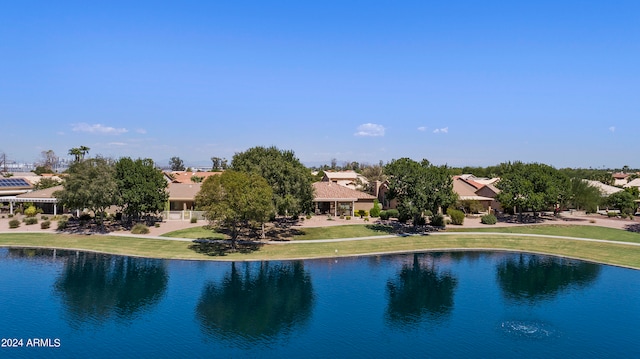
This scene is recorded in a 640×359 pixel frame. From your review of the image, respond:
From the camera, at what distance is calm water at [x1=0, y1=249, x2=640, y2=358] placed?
27.1 m

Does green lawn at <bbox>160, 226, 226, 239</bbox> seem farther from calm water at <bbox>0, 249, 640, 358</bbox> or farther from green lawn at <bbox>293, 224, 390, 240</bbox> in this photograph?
green lawn at <bbox>293, 224, 390, 240</bbox>

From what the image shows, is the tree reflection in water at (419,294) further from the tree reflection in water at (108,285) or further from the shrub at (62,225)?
the shrub at (62,225)

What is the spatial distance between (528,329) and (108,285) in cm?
3597

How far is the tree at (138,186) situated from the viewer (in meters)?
59.2

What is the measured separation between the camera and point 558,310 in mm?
34219

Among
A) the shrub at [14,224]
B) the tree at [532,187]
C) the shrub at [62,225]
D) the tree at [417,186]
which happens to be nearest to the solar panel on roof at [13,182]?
the shrub at [14,224]

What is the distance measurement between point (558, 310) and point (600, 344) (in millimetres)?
Answer: 6518

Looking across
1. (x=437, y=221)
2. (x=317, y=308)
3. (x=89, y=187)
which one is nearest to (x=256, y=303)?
(x=317, y=308)

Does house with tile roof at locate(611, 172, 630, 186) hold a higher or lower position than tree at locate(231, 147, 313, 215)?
higher

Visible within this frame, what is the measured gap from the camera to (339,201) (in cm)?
7438

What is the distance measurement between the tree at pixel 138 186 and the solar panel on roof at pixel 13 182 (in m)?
44.0

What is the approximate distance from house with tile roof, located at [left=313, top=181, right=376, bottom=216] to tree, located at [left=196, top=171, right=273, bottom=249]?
23.2 metres

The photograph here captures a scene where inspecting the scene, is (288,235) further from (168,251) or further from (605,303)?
(605,303)

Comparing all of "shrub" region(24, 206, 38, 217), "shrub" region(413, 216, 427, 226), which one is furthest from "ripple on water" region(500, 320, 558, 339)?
"shrub" region(24, 206, 38, 217)
